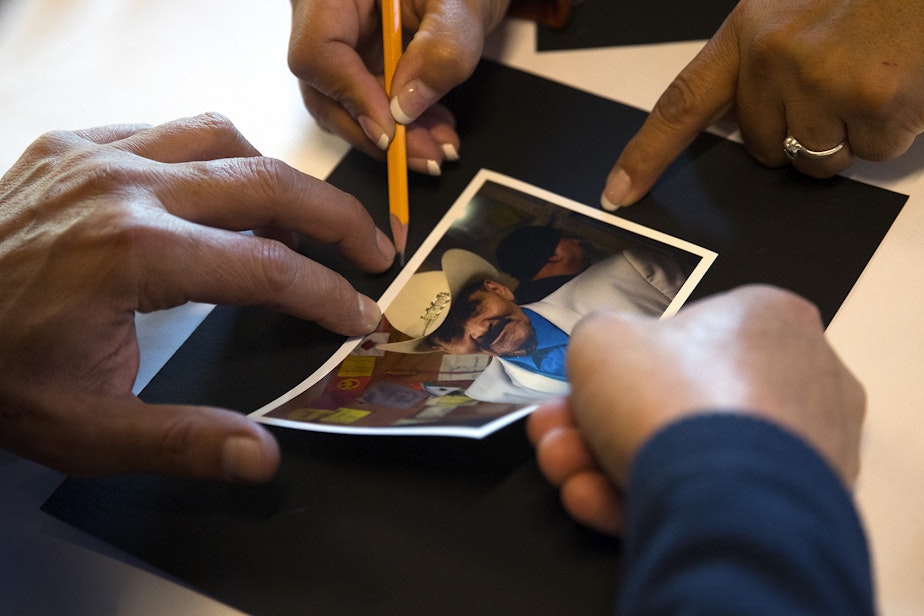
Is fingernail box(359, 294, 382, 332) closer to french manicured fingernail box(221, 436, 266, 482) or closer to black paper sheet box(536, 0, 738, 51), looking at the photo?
french manicured fingernail box(221, 436, 266, 482)

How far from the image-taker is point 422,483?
0.84 meters

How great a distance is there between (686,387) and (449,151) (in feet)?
1.88

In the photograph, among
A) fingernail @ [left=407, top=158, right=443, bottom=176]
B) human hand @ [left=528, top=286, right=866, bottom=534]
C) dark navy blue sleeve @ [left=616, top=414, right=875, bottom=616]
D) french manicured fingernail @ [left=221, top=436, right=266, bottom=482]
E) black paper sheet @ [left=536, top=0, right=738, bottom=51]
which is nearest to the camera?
dark navy blue sleeve @ [left=616, top=414, right=875, bottom=616]

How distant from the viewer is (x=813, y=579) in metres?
0.53

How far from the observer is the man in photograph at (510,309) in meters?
0.90

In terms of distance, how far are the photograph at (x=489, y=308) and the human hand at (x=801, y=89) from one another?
0.28 feet

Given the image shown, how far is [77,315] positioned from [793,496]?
0.65 m

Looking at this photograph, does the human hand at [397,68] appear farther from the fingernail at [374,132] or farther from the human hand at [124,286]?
the human hand at [124,286]

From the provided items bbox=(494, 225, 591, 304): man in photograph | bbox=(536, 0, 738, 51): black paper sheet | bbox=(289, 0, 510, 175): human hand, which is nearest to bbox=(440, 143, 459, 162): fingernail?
bbox=(289, 0, 510, 175): human hand

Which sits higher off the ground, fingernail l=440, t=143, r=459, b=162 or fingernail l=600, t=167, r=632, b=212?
fingernail l=440, t=143, r=459, b=162

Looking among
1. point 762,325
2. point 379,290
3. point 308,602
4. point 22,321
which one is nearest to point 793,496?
point 762,325

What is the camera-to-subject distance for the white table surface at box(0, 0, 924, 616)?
82 cm

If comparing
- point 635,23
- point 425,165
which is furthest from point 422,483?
point 635,23

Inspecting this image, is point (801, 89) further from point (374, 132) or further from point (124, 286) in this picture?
point (124, 286)
